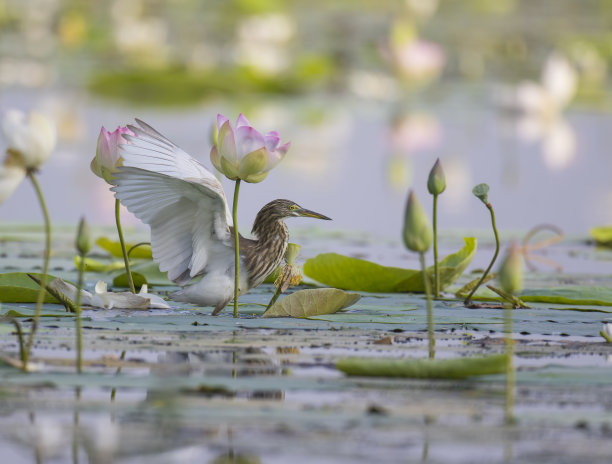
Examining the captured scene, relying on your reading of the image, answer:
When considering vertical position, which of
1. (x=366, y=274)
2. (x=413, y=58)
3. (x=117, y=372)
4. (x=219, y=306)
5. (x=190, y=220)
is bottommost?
(x=117, y=372)

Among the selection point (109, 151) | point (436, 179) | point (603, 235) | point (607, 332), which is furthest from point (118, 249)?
point (603, 235)

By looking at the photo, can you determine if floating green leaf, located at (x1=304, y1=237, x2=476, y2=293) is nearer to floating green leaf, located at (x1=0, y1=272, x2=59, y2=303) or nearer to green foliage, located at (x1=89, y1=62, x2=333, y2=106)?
floating green leaf, located at (x1=0, y1=272, x2=59, y2=303)

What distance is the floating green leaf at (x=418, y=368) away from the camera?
2487 millimetres

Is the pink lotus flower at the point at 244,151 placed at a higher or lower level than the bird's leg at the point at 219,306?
higher

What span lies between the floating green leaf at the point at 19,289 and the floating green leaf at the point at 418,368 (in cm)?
110

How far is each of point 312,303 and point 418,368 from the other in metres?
0.75

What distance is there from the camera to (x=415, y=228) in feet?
8.40

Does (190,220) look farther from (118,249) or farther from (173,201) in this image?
(118,249)

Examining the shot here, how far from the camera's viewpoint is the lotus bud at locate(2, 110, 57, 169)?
2566 millimetres

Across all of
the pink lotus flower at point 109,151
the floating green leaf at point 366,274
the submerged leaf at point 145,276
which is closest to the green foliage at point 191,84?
the submerged leaf at point 145,276

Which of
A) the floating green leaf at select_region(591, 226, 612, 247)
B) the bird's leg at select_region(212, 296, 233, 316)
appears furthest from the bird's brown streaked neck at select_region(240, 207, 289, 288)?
the floating green leaf at select_region(591, 226, 612, 247)

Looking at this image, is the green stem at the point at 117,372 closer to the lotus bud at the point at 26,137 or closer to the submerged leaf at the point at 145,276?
the lotus bud at the point at 26,137

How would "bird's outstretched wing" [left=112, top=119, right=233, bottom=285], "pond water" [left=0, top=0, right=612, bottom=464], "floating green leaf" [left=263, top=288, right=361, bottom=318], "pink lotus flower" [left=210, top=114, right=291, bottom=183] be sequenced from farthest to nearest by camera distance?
"floating green leaf" [left=263, top=288, right=361, bottom=318]
"bird's outstretched wing" [left=112, top=119, right=233, bottom=285]
"pink lotus flower" [left=210, top=114, right=291, bottom=183]
"pond water" [left=0, top=0, right=612, bottom=464]

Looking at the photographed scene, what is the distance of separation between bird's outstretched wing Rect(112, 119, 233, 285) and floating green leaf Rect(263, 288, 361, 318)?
0.71 ft
